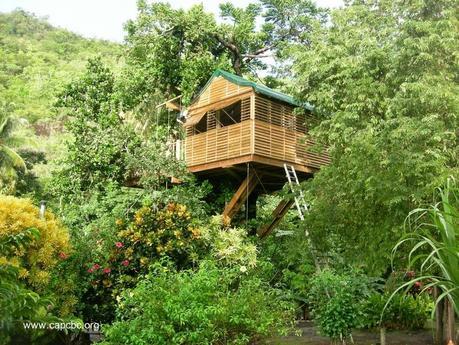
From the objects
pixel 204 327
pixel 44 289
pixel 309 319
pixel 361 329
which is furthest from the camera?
pixel 309 319

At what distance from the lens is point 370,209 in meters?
7.16

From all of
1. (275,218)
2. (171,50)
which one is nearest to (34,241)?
(275,218)

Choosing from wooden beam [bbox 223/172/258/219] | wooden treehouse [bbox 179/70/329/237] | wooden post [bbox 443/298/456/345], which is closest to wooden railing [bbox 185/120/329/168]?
wooden treehouse [bbox 179/70/329/237]

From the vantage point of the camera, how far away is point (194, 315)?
5.00 m

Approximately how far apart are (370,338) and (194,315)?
5.15 m

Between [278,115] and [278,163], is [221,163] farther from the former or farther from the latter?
[278,115]

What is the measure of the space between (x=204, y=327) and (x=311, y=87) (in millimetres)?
8045

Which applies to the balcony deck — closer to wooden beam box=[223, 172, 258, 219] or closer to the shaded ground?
wooden beam box=[223, 172, 258, 219]

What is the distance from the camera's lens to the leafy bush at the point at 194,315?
498 centimetres

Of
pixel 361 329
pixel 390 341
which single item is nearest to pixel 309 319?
pixel 361 329

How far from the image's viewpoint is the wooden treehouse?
12250 millimetres

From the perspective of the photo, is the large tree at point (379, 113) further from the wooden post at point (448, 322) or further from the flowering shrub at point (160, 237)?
the flowering shrub at point (160, 237)

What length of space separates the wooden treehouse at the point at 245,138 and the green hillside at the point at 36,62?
16.7 m

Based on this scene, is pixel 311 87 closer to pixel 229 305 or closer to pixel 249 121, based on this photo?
pixel 249 121
